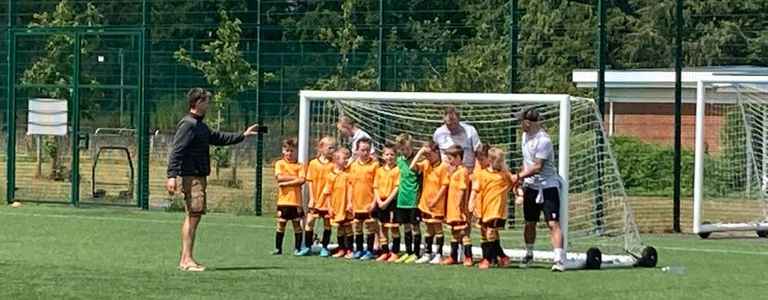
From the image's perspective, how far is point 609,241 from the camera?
18.7 metres

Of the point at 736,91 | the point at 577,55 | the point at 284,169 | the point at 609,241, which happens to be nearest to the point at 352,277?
the point at 284,169

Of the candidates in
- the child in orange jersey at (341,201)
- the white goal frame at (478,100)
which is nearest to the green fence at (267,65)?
the white goal frame at (478,100)

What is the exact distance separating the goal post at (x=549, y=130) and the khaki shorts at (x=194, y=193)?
311cm

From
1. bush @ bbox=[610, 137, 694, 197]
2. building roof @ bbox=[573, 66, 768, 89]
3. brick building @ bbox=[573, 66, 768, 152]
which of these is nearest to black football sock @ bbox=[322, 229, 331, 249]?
bush @ bbox=[610, 137, 694, 197]

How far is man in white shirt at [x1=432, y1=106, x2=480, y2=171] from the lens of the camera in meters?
17.3

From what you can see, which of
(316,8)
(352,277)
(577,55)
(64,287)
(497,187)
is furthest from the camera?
(316,8)

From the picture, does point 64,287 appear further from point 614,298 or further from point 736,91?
point 736,91

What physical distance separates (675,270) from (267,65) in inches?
423

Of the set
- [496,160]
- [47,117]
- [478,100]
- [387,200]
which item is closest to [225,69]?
[47,117]

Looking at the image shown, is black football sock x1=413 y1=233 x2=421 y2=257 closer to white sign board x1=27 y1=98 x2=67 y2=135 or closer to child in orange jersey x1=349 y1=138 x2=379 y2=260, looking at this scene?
child in orange jersey x1=349 y1=138 x2=379 y2=260

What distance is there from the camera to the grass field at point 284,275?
13453 mm

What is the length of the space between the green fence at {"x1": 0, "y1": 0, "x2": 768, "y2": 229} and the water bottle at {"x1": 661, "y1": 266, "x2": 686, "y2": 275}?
6.66 meters

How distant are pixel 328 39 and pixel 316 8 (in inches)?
209

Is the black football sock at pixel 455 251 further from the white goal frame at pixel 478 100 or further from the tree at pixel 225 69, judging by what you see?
the tree at pixel 225 69
